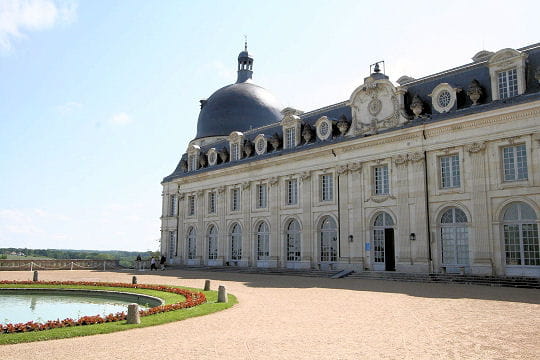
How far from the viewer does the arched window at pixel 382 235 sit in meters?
30.6

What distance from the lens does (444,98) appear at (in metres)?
28.8

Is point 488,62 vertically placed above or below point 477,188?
above

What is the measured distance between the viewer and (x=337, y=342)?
33.4 ft

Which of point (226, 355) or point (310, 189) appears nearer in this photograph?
point (226, 355)

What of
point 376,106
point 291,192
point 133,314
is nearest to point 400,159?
point 376,106

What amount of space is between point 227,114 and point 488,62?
29333 millimetres

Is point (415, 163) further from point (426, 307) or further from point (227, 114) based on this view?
point (227, 114)

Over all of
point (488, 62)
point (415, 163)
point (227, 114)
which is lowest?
point (415, 163)

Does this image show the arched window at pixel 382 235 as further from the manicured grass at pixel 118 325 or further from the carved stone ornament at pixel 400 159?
the manicured grass at pixel 118 325

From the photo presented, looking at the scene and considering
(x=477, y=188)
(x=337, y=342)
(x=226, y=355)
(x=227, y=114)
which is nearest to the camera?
(x=226, y=355)

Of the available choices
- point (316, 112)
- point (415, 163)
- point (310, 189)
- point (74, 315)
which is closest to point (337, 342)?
point (74, 315)

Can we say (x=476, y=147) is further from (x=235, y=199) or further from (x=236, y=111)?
(x=236, y=111)

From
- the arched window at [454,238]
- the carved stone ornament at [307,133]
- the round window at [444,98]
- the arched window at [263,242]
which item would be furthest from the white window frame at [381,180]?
the arched window at [263,242]

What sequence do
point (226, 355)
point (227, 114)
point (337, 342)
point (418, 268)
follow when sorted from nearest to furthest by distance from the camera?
point (226, 355)
point (337, 342)
point (418, 268)
point (227, 114)
